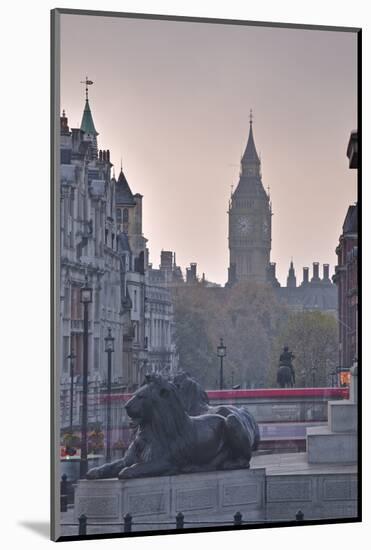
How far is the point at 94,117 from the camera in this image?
425 inches

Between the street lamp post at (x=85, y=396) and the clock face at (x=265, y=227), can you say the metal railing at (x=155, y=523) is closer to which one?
the street lamp post at (x=85, y=396)

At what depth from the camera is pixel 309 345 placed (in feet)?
37.3

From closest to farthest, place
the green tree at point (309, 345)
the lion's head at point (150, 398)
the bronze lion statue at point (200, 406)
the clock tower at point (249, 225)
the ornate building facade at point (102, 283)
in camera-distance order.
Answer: the ornate building facade at point (102, 283), the lion's head at point (150, 398), the bronze lion statue at point (200, 406), the clock tower at point (249, 225), the green tree at point (309, 345)

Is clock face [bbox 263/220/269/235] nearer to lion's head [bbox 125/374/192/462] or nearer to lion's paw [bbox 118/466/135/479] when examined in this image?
lion's head [bbox 125/374/192/462]

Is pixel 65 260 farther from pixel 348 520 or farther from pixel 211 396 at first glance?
pixel 348 520

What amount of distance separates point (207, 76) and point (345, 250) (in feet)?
4.98

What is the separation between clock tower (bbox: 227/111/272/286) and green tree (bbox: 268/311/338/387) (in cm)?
39

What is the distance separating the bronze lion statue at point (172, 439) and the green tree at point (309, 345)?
49 centimetres

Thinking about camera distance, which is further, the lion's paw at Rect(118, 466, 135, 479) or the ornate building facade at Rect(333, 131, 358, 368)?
the ornate building facade at Rect(333, 131, 358, 368)

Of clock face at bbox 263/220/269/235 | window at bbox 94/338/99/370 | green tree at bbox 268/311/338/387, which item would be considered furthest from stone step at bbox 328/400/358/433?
window at bbox 94/338/99/370

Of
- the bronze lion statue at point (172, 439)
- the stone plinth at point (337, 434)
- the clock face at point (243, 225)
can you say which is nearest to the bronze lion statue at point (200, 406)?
the bronze lion statue at point (172, 439)

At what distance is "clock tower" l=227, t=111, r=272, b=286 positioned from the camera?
1120cm

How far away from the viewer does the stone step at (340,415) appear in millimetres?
11391

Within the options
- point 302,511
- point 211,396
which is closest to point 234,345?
point 211,396
